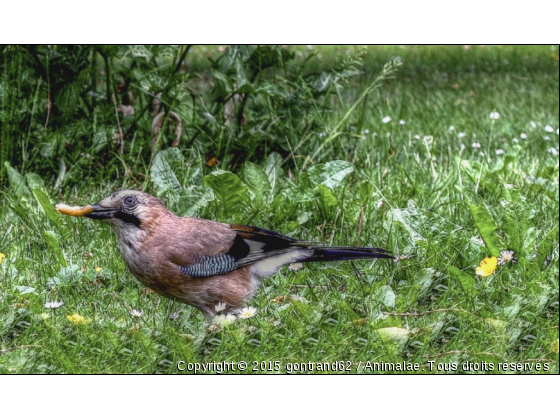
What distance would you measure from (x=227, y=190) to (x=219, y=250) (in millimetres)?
807

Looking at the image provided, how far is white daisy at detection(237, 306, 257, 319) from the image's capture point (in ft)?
11.3

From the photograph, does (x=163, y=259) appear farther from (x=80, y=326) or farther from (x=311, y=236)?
(x=311, y=236)

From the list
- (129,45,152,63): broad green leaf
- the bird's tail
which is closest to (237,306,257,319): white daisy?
the bird's tail

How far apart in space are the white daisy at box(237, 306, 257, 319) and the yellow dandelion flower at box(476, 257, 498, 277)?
42.8 inches

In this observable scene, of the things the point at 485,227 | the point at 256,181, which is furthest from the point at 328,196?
the point at 485,227

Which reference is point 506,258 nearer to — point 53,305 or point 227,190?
point 227,190

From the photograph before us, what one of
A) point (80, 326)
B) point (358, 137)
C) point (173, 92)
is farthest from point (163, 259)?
point (358, 137)

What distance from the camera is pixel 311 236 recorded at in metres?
4.36

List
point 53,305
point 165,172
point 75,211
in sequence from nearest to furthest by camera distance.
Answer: point 75,211, point 53,305, point 165,172

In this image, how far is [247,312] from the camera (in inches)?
137

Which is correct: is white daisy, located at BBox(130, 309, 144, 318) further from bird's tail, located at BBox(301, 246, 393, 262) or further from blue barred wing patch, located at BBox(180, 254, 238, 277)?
bird's tail, located at BBox(301, 246, 393, 262)

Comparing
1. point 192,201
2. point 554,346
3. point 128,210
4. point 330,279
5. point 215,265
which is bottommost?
point 554,346

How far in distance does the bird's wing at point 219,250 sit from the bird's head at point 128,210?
0.16 metres

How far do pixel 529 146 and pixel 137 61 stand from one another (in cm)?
334
